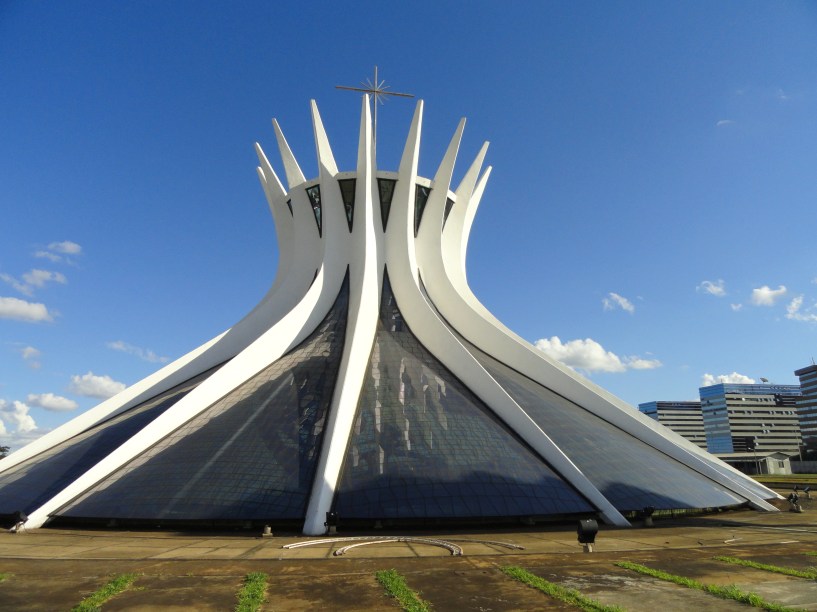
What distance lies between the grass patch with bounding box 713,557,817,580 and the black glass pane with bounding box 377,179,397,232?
20.6 meters

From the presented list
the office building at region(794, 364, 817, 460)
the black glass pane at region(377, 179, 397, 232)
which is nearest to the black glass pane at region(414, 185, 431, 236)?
the black glass pane at region(377, 179, 397, 232)

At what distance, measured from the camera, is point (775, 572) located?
311 inches

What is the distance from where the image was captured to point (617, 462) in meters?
16.0

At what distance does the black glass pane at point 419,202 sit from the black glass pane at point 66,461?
14.6 metres

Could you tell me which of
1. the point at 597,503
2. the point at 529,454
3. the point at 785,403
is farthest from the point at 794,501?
the point at 785,403

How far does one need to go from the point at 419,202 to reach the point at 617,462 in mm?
16594

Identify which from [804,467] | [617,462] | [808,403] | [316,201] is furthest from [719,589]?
[808,403]

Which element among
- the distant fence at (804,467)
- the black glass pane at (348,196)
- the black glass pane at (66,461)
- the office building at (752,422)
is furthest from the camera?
the office building at (752,422)

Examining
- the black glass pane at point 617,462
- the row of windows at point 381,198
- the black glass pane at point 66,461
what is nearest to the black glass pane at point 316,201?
the row of windows at point 381,198

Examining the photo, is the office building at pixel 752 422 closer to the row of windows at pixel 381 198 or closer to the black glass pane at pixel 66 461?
the row of windows at pixel 381 198

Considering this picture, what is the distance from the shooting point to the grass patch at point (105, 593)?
609cm

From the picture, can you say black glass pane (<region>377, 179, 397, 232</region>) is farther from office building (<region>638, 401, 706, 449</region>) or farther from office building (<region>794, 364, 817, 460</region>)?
office building (<region>638, 401, 706, 449</region>)

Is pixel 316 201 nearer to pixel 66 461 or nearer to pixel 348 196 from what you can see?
pixel 348 196

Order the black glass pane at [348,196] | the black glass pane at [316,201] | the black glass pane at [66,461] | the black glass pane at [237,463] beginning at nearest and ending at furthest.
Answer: the black glass pane at [237,463] → the black glass pane at [66,461] → the black glass pane at [348,196] → the black glass pane at [316,201]
